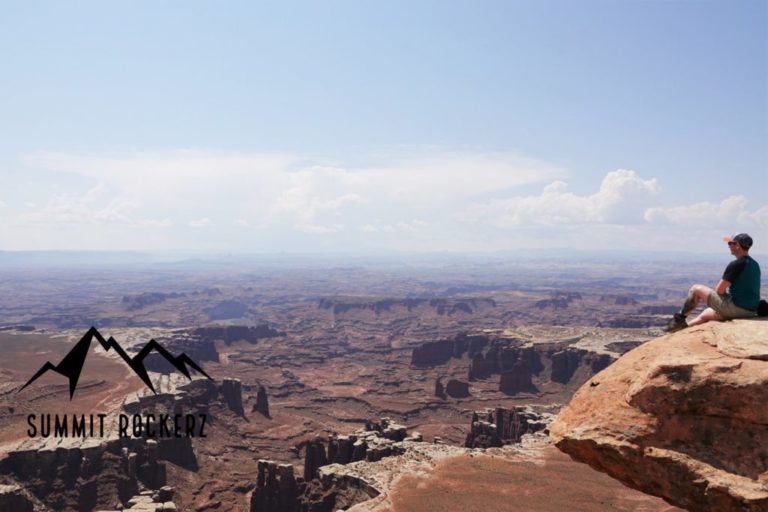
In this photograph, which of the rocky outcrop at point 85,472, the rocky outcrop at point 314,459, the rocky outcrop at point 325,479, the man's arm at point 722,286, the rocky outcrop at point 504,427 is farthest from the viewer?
the rocky outcrop at point 504,427

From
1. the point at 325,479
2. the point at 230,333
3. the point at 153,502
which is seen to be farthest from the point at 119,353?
the point at 230,333

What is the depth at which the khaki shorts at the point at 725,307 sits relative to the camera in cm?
1465

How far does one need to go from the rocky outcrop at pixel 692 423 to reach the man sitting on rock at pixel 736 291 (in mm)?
456

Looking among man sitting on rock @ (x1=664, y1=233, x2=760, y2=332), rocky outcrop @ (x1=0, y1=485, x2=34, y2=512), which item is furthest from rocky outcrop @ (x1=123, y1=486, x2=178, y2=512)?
man sitting on rock @ (x1=664, y1=233, x2=760, y2=332)

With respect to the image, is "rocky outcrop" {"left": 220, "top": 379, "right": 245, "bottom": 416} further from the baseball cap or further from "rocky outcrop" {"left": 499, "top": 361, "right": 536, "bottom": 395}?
the baseball cap

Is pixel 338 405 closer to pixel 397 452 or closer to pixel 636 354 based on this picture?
pixel 397 452

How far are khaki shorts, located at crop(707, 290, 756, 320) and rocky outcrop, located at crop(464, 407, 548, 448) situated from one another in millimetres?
61982

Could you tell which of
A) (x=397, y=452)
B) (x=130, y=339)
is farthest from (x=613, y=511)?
(x=130, y=339)

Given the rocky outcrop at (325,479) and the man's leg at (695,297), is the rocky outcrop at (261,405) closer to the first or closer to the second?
the rocky outcrop at (325,479)

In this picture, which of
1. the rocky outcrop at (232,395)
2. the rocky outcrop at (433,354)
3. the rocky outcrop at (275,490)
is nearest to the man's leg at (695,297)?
the rocky outcrop at (275,490)

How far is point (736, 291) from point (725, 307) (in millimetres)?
478

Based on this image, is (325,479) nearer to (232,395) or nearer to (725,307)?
(725,307)

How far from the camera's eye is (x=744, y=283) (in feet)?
47.6

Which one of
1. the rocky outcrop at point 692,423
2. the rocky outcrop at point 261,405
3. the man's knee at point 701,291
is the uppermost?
the man's knee at point 701,291
